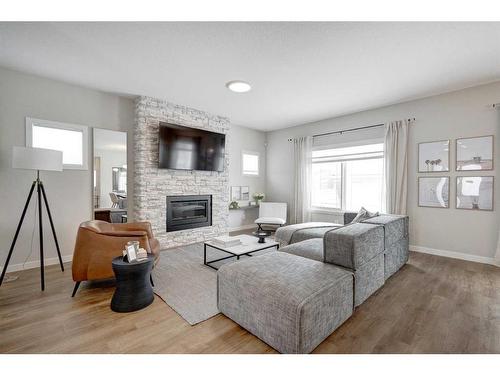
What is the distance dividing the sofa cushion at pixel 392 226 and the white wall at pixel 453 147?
39.0 inches

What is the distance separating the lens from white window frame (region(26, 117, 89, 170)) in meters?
2.98

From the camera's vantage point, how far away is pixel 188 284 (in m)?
2.51

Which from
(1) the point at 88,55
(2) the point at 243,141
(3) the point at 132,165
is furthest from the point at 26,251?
(2) the point at 243,141

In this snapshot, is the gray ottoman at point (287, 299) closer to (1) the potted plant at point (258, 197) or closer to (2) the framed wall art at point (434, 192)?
(2) the framed wall art at point (434, 192)

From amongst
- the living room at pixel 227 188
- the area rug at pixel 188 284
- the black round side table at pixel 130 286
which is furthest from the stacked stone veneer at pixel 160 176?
the black round side table at pixel 130 286

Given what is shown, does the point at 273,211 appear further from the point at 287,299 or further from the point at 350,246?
the point at 287,299

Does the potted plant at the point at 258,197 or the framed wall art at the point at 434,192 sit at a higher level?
the framed wall art at the point at 434,192

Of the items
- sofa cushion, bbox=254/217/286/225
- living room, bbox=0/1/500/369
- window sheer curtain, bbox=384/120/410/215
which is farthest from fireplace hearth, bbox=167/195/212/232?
window sheer curtain, bbox=384/120/410/215

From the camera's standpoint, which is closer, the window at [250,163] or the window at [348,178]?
the window at [348,178]

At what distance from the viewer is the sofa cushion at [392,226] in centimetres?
252

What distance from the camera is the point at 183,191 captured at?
4297 millimetres

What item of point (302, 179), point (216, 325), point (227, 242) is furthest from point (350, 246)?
point (302, 179)

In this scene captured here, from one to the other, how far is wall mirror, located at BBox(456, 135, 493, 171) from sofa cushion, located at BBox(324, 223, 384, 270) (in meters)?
2.52
